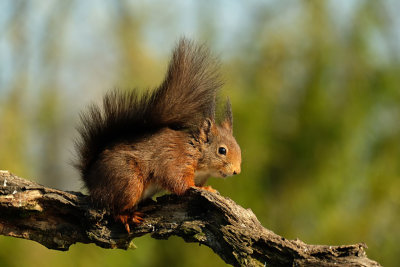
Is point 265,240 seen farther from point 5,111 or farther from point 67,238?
point 5,111

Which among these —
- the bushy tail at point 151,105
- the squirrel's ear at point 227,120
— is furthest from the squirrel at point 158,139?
the squirrel's ear at point 227,120

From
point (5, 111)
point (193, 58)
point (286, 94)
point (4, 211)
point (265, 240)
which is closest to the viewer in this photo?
point (265, 240)

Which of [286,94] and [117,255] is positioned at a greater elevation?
[286,94]

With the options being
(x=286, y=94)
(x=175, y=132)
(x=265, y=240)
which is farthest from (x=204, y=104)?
(x=286, y=94)

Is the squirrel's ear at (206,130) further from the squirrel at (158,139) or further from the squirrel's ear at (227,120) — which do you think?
the squirrel's ear at (227,120)

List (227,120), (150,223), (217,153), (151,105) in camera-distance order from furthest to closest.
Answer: (227,120) → (217,153) → (151,105) → (150,223)

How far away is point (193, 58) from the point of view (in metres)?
2.27

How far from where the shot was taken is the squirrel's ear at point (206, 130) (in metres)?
2.45

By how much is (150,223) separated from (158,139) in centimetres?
40

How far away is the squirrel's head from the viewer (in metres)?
2.42

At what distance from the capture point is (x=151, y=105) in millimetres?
2252

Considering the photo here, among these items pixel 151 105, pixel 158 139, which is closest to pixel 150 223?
pixel 158 139

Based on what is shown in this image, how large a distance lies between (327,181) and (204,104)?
2.91m

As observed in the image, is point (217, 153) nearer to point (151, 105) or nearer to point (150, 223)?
point (151, 105)
